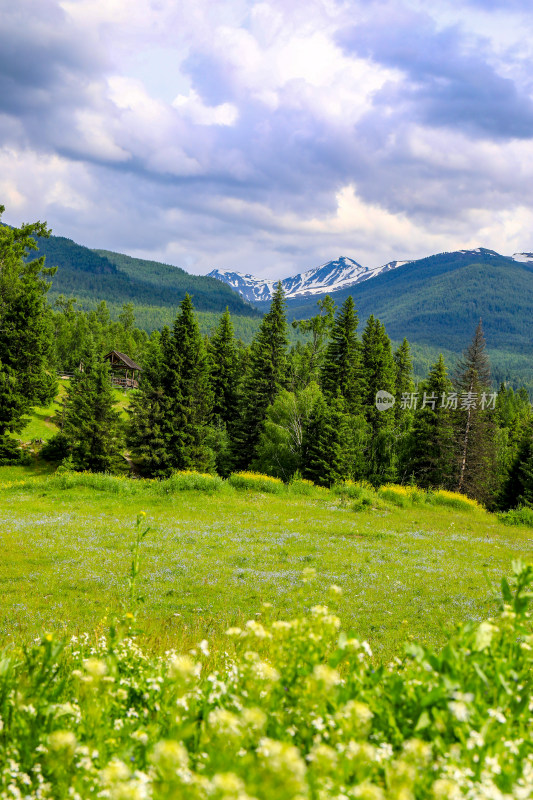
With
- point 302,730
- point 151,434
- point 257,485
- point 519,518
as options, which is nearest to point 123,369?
point 151,434

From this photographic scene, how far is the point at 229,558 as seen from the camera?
14805 millimetres

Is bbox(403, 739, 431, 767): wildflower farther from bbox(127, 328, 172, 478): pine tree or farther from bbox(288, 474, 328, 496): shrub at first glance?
bbox(127, 328, 172, 478): pine tree

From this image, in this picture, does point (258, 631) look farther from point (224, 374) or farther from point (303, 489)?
point (224, 374)

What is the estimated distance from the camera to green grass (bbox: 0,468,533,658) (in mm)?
9912

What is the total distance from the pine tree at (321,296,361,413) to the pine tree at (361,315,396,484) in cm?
130

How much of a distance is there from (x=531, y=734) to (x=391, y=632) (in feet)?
25.3

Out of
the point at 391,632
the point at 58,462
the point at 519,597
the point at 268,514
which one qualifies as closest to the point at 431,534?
the point at 268,514

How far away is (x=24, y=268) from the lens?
41.9 m

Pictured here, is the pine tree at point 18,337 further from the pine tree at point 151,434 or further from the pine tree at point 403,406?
the pine tree at point 403,406

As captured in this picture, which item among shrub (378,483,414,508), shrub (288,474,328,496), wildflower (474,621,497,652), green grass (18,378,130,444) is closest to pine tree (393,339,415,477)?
shrub (378,483,414,508)

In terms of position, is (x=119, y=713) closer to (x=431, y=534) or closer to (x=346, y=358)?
(x=431, y=534)

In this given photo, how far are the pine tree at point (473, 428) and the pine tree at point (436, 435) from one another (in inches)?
30.1

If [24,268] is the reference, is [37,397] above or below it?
below

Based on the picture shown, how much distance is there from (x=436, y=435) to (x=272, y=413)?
48.0 feet
